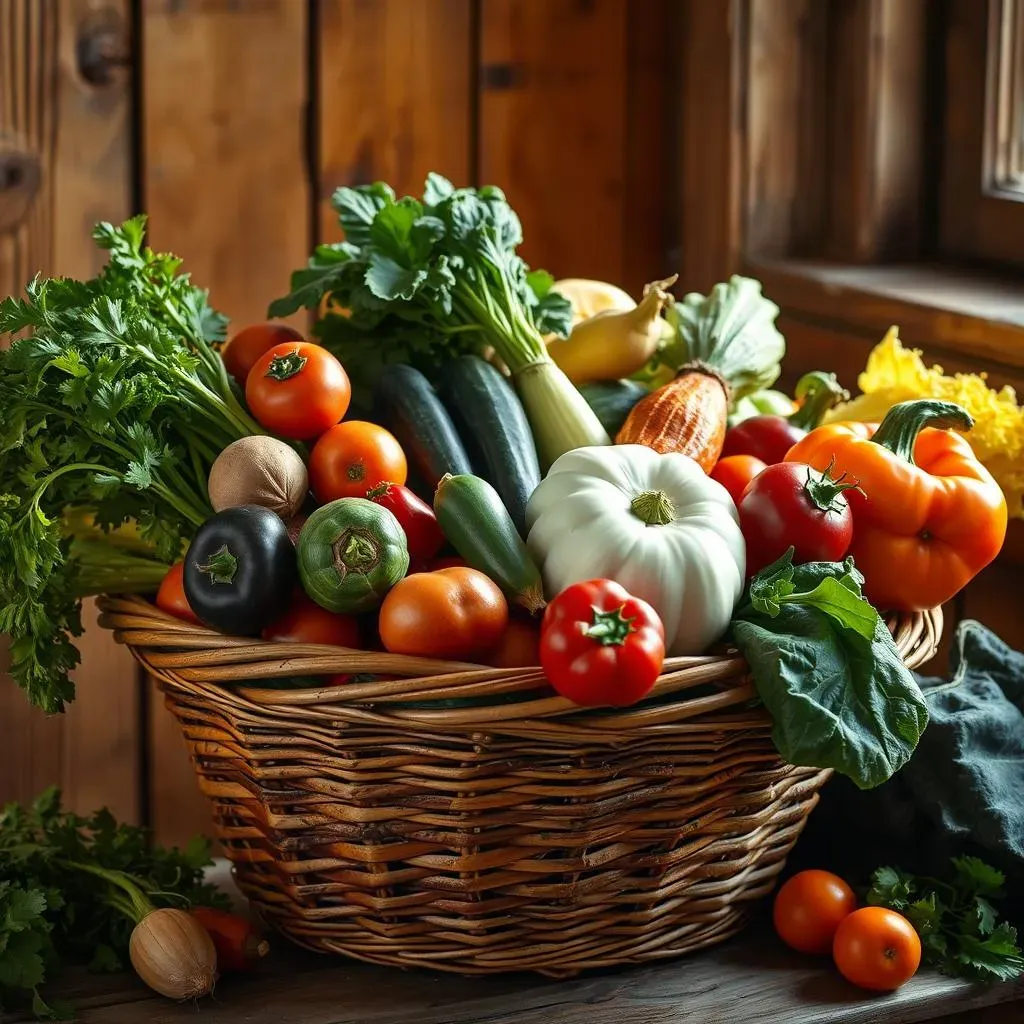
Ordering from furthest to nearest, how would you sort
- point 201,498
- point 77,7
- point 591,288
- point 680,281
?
point 680,281 → point 77,7 → point 591,288 → point 201,498

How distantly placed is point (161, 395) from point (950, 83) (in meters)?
1.16

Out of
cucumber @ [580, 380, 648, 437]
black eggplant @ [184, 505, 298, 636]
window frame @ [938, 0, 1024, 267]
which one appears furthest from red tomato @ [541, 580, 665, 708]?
window frame @ [938, 0, 1024, 267]

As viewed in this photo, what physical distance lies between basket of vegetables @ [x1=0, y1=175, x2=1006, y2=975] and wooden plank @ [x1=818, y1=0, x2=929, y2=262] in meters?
0.69

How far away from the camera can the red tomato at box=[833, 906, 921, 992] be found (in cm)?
104

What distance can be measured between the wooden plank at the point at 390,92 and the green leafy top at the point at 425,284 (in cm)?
51

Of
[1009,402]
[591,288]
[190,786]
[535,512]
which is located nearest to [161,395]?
[535,512]

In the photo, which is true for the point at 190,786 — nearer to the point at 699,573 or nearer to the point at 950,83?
the point at 699,573

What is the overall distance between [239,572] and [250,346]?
0.31 m

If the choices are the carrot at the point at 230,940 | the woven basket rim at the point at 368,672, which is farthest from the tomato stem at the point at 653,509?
the carrot at the point at 230,940

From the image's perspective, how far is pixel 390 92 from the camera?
1.82m

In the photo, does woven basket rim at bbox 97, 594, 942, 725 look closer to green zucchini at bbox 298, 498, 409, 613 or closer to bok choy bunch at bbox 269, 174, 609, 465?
green zucchini at bbox 298, 498, 409, 613

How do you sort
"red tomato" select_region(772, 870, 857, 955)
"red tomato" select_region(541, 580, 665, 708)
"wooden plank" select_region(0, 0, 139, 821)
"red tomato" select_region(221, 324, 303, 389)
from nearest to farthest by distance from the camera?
"red tomato" select_region(541, 580, 665, 708), "red tomato" select_region(772, 870, 857, 955), "red tomato" select_region(221, 324, 303, 389), "wooden plank" select_region(0, 0, 139, 821)

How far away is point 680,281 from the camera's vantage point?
76.9 inches

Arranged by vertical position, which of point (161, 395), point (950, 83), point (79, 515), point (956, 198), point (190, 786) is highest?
point (950, 83)
